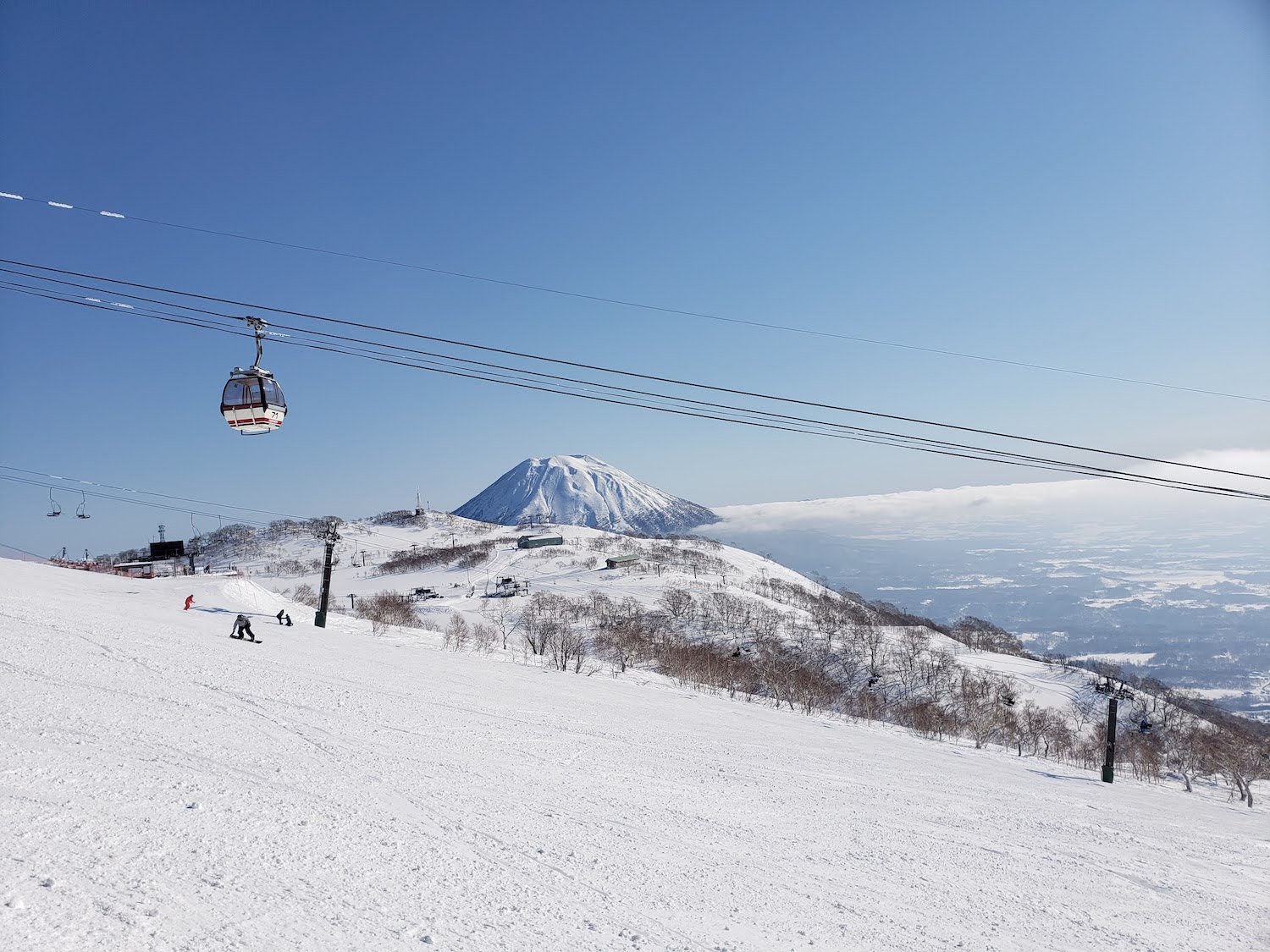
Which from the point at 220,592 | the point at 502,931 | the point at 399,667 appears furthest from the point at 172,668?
the point at 220,592

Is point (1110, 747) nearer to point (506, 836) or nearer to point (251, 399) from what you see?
point (506, 836)

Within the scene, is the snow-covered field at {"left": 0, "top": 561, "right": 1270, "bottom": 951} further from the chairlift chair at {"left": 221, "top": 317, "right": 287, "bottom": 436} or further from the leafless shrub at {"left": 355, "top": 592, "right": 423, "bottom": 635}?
the leafless shrub at {"left": 355, "top": 592, "right": 423, "bottom": 635}

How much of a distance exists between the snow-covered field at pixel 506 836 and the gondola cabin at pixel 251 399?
4758mm

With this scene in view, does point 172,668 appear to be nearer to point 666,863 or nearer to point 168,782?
point 168,782

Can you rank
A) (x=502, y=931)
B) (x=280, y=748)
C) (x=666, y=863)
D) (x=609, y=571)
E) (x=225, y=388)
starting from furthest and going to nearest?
1. (x=609, y=571)
2. (x=225, y=388)
3. (x=280, y=748)
4. (x=666, y=863)
5. (x=502, y=931)

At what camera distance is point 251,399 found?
32.5 feet

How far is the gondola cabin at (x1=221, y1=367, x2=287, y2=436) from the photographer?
986 cm

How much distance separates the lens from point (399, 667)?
18203 mm

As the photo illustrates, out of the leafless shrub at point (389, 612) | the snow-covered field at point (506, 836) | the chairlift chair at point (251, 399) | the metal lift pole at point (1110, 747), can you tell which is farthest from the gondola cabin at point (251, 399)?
the leafless shrub at point (389, 612)

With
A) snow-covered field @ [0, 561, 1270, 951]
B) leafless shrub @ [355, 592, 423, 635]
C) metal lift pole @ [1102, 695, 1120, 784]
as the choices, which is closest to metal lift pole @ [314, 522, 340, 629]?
leafless shrub @ [355, 592, 423, 635]

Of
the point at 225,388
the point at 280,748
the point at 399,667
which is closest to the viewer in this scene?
the point at 280,748

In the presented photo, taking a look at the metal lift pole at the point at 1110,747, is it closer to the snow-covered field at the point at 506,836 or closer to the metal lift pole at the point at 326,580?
the snow-covered field at the point at 506,836

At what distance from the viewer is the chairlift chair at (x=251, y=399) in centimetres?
985

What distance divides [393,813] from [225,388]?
24.6 feet
